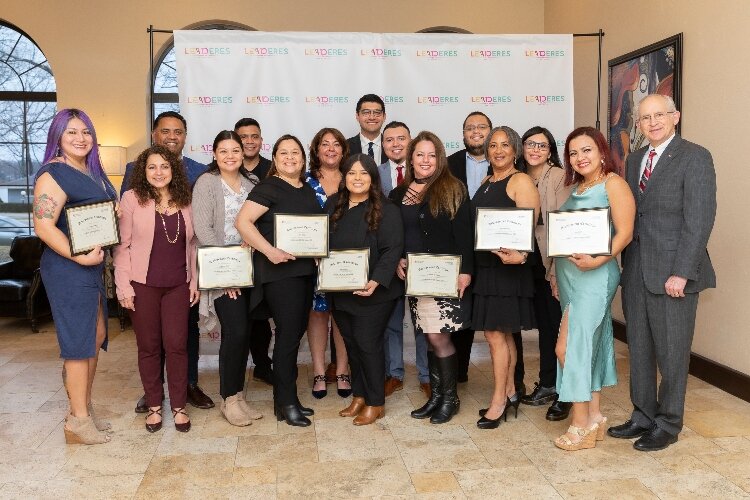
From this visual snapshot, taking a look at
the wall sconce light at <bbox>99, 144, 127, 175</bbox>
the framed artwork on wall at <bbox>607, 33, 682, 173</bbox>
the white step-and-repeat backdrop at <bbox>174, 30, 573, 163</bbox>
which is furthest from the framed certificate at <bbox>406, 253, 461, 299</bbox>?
the wall sconce light at <bbox>99, 144, 127, 175</bbox>

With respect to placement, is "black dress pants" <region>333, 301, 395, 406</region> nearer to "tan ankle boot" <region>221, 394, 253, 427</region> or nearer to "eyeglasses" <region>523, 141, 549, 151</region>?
"tan ankle boot" <region>221, 394, 253, 427</region>

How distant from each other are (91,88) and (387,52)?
381cm

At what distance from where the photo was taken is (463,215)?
3.45 meters

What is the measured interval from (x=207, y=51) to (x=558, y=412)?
12.0 ft

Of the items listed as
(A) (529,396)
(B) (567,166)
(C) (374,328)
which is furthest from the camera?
(A) (529,396)

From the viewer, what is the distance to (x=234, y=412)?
3678 millimetres

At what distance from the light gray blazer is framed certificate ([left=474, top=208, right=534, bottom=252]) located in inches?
22.0

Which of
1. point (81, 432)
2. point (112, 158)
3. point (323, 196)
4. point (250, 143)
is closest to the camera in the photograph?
point (81, 432)

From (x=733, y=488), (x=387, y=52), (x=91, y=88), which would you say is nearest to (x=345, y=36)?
(x=387, y=52)

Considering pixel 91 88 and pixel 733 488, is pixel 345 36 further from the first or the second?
pixel 733 488

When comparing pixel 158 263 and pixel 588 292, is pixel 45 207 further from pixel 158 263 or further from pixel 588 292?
pixel 588 292

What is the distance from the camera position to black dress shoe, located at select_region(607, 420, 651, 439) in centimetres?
339

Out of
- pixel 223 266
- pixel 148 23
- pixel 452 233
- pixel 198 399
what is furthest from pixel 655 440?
pixel 148 23

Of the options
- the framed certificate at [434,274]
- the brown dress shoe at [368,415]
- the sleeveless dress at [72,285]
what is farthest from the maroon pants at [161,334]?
the framed certificate at [434,274]
